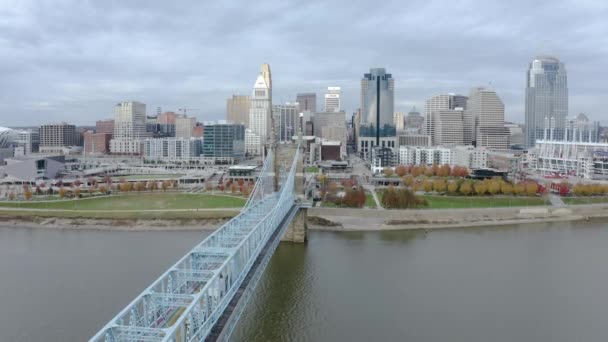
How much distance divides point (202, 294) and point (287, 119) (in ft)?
120

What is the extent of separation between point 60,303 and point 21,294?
2.37ft

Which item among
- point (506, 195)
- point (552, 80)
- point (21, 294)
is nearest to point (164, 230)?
point (21, 294)

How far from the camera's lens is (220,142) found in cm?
2452

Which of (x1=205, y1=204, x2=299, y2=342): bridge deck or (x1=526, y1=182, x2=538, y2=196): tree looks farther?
(x1=526, y1=182, x2=538, y2=196): tree

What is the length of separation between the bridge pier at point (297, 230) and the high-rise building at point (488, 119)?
77.9 feet

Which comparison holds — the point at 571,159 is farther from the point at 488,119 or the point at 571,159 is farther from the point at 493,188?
the point at 488,119

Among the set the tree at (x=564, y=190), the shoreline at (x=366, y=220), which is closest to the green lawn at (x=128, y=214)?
the shoreline at (x=366, y=220)

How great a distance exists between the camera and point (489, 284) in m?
6.78

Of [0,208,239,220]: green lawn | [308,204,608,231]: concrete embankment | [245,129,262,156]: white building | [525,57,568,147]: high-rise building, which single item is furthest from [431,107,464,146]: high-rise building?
[0,208,239,220]: green lawn

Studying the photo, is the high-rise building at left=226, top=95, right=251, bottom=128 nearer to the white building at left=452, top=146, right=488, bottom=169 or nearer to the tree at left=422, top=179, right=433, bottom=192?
the white building at left=452, top=146, right=488, bottom=169

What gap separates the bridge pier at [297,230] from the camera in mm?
9297

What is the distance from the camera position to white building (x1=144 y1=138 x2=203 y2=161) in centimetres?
2650

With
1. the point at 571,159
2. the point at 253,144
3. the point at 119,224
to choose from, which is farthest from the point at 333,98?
the point at 119,224

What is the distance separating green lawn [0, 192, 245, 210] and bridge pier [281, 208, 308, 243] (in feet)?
10.2
